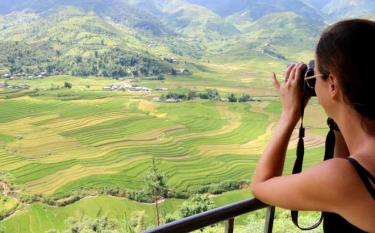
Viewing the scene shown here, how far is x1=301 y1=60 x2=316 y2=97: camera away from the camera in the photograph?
2.83 feet

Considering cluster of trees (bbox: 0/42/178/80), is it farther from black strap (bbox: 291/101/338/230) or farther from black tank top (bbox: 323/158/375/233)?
black tank top (bbox: 323/158/375/233)

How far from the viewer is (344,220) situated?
2.61 ft

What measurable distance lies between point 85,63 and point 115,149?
36.7 m

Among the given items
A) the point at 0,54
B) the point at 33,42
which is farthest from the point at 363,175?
the point at 33,42

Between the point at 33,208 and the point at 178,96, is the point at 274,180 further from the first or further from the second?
the point at 178,96

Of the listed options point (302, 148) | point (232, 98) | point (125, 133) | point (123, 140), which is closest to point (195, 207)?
point (302, 148)

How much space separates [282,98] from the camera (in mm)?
967

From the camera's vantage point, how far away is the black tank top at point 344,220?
0.72 metres

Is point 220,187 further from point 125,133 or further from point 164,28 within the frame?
point 164,28

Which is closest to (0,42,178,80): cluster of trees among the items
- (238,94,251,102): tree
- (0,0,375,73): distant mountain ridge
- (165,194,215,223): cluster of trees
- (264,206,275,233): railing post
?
(0,0,375,73): distant mountain ridge

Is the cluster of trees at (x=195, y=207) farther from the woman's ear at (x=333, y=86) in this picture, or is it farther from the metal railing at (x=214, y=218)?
the woman's ear at (x=333, y=86)

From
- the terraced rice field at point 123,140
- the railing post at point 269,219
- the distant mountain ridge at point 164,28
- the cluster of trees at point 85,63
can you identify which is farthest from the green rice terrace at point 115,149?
the distant mountain ridge at point 164,28

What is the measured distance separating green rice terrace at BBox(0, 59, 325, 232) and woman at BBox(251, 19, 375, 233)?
14.2 m

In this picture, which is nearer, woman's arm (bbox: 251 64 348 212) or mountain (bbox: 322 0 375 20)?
woman's arm (bbox: 251 64 348 212)
